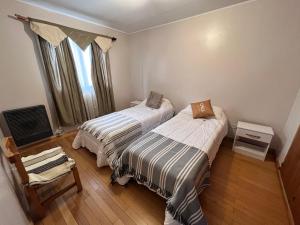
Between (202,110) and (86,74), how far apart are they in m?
2.61

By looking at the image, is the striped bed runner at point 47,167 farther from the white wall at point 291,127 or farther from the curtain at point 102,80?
the white wall at point 291,127

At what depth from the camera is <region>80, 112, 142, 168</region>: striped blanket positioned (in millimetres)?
1980

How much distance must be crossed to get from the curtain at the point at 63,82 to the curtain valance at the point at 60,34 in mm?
100

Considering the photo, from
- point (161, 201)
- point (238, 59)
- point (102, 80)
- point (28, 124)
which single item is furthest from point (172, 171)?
point (102, 80)

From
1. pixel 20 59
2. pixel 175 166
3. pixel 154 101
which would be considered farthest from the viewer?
pixel 154 101

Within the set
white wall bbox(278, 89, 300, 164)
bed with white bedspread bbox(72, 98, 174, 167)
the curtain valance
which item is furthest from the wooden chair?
white wall bbox(278, 89, 300, 164)

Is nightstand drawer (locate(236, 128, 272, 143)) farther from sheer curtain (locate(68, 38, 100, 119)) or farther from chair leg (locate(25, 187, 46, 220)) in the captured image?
sheer curtain (locate(68, 38, 100, 119))

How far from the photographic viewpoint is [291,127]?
193 cm

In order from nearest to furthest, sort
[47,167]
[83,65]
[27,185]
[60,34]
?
[27,185]
[47,167]
[60,34]
[83,65]

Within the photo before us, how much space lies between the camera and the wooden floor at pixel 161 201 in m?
1.38

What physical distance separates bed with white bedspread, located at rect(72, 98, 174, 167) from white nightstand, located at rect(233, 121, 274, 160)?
146 cm

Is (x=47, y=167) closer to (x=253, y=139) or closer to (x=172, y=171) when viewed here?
(x=172, y=171)

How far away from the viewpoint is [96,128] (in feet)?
7.13

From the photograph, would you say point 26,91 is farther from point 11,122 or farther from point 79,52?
point 79,52
